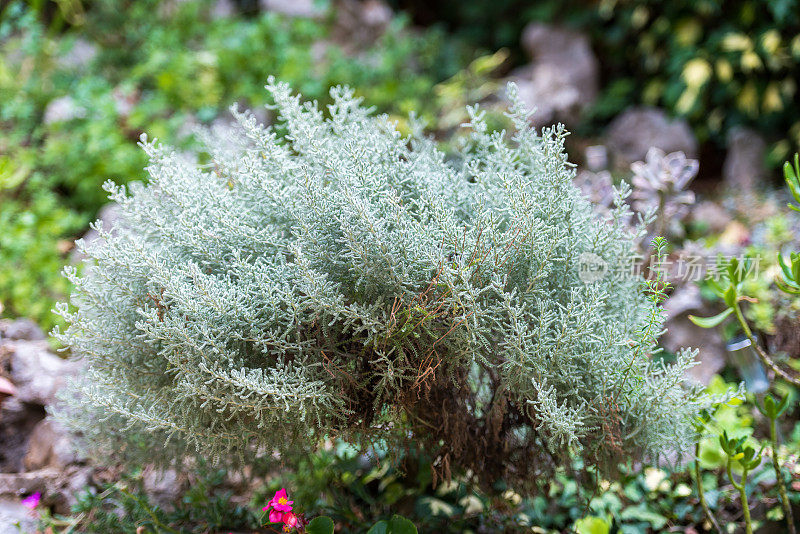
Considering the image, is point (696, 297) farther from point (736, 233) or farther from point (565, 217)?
point (565, 217)

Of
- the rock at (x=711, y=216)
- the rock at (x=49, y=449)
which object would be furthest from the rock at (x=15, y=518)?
the rock at (x=711, y=216)

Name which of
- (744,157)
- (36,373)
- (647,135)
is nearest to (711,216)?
(744,157)

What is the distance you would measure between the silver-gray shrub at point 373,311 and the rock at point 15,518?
0.56m

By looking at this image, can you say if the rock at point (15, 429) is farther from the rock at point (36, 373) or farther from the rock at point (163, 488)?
the rock at point (163, 488)

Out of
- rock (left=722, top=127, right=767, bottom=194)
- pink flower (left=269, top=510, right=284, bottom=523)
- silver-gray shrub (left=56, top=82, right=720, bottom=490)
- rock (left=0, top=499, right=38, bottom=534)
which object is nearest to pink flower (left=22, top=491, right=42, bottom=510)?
rock (left=0, top=499, right=38, bottom=534)

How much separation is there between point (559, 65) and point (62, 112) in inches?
152

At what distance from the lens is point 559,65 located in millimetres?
5219

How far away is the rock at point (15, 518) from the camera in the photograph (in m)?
1.78

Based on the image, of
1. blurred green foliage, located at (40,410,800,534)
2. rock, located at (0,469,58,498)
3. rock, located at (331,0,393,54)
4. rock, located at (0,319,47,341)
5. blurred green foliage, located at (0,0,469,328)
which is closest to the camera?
blurred green foliage, located at (40,410,800,534)

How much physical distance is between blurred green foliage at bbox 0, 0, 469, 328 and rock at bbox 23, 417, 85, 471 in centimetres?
90

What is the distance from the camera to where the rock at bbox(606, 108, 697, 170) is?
4809 millimetres

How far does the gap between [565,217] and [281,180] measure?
2.26ft

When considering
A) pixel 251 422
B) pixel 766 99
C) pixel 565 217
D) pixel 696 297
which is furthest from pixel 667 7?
pixel 251 422

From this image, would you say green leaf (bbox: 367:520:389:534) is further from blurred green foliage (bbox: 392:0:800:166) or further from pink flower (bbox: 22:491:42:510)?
blurred green foliage (bbox: 392:0:800:166)
